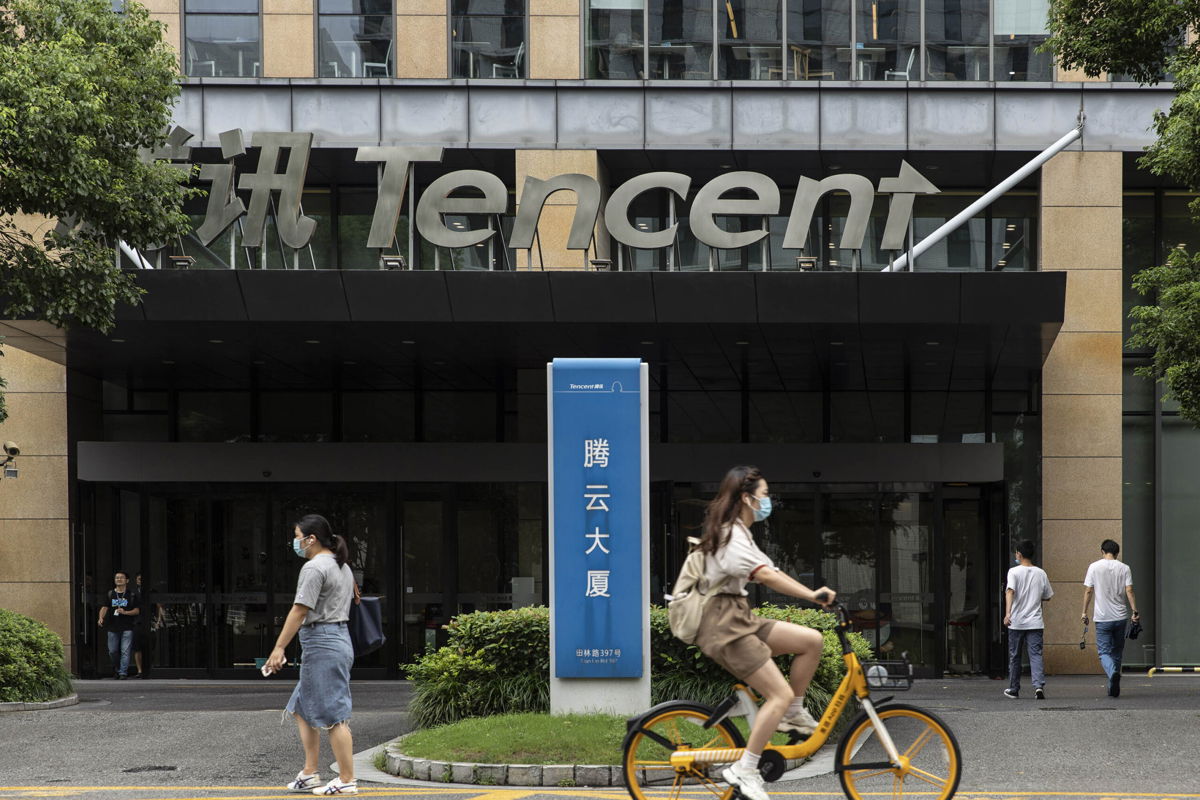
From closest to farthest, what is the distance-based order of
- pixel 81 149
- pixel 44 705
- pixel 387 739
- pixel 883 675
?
pixel 883 675 < pixel 387 739 < pixel 81 149 < pixel 44 705

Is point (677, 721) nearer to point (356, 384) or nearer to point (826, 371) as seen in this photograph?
point (826, 371)

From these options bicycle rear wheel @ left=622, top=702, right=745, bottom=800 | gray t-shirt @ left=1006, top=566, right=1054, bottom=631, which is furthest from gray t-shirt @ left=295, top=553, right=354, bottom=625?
gray t-shirt @ left=1006, top=566, right=1054, bottom=631

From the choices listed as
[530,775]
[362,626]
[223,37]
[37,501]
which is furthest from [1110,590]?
[37,501]

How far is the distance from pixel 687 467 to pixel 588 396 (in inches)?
336

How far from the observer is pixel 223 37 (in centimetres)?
2122

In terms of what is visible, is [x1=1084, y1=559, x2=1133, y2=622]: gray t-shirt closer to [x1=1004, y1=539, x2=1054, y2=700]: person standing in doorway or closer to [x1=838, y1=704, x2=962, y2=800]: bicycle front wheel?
[x1=1004, y1=539, x2=1054, y2=700]: person standing in doorway

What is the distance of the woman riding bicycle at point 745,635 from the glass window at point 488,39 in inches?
591

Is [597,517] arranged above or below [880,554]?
above

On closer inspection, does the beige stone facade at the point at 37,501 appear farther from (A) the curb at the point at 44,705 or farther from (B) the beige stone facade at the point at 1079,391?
(B) the beige stone facade at the point at 1079,391

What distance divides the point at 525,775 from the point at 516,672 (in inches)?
104

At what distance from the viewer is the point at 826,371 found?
20219mm

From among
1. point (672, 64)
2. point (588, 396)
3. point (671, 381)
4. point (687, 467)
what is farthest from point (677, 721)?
point (672, 64)

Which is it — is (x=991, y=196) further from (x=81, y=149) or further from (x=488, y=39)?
(x=81, y=149)

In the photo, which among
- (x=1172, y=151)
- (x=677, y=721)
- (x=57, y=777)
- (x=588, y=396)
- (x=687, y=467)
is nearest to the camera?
(x=677, y=721)
